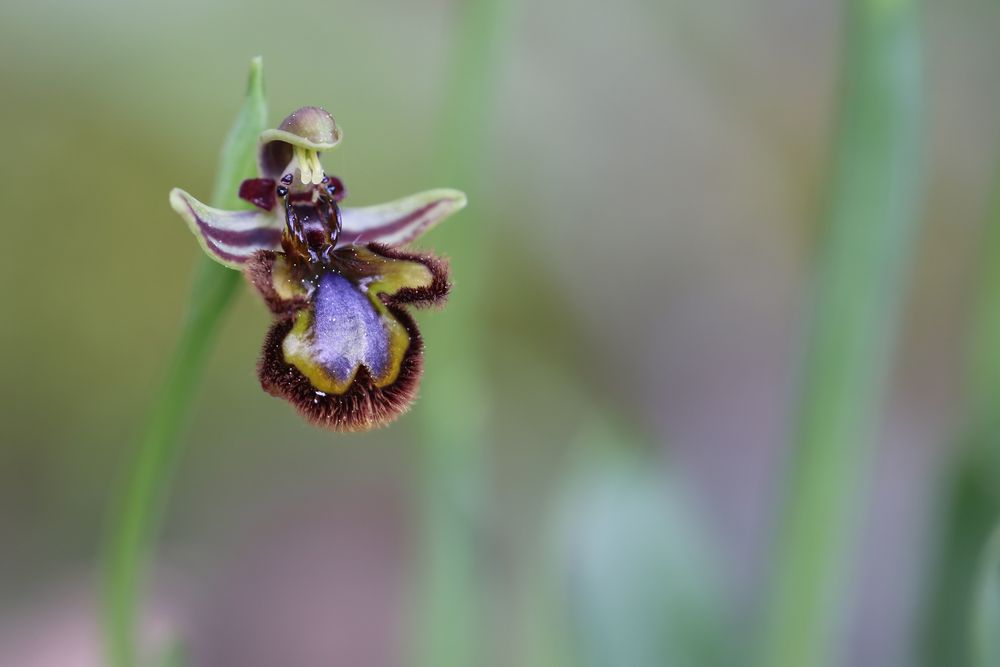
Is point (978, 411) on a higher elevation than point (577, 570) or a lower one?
higher

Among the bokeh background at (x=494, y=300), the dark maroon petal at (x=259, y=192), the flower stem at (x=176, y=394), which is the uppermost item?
the bokeh background at (x=494, y=300)

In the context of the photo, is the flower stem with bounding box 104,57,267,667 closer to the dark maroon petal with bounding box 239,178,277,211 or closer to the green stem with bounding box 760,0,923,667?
the dark maroon petal with bounding box 239,178,277,211

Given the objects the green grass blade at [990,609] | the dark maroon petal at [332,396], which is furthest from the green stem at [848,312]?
the dark maroon petal at [332,396]

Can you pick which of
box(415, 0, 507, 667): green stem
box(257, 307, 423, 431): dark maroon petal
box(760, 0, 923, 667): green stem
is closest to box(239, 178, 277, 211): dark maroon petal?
box(257, 307, 423, 431): dark maroon petal

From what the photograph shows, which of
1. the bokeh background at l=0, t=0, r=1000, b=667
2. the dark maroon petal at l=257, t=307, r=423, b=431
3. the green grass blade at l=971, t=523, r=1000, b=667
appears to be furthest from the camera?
the bokeh background at l=0, t=0, r=1000, b=667

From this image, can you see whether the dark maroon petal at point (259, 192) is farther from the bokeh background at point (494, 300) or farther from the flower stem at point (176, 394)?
the bokeh background at point (494, 300)

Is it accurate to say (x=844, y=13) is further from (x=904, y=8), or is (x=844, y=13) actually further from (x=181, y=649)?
(x=181, y=649)

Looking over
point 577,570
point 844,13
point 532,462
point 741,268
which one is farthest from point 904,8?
point 741,268
